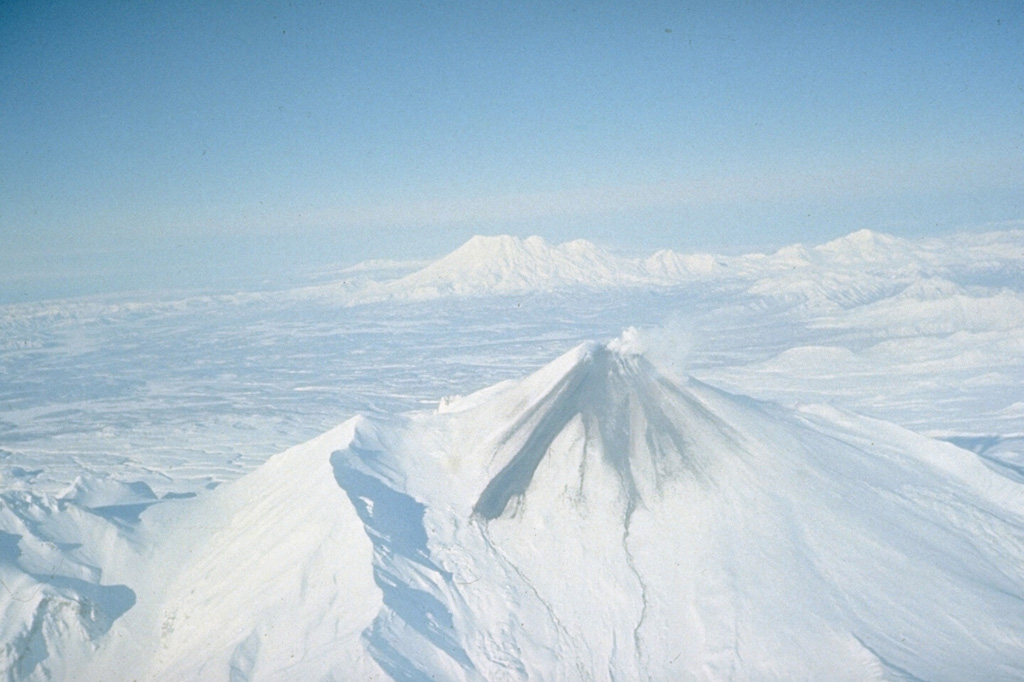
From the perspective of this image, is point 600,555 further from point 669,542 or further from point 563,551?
point 669,542

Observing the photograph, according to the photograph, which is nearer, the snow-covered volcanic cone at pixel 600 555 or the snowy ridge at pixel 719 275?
the snow-covered volcanic cone at pixel 600 555

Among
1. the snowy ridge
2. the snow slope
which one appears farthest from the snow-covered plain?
the snowy ridge

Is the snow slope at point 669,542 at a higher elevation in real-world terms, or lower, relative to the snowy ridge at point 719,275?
lower

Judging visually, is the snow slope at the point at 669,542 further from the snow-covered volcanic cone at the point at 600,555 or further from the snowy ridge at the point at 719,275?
the snowy ridge at the point at 719,275

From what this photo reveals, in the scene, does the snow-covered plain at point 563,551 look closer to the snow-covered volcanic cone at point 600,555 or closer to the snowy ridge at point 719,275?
the snow-covered volcanic cone at point 600,555

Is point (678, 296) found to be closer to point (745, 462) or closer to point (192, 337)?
point (192, 337)

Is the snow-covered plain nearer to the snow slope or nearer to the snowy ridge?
the snow slope

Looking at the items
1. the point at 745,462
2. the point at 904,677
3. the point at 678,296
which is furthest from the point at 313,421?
the point at 678,296

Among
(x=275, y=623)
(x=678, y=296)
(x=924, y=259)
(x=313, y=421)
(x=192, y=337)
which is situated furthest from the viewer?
(x=924, y=259)

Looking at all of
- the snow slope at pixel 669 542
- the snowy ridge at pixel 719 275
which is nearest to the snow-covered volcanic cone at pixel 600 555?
the snow slope at pixel 669 542
